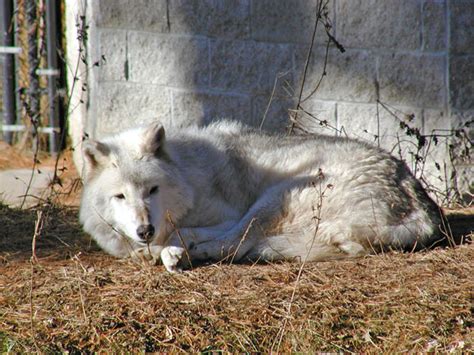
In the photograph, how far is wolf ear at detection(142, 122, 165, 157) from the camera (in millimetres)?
5371

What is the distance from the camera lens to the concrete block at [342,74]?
6996 mm

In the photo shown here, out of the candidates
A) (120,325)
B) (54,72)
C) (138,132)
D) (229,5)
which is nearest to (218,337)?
(120,325)

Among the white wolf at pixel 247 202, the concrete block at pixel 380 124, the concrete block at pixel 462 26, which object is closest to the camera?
the white wolf at pixel 247 202

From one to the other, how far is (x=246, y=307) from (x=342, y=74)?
3.19 metres

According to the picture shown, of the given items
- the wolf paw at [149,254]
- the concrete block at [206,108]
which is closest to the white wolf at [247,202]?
the wolf paw at [149,254]

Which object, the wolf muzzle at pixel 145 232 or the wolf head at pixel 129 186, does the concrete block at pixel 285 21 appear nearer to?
the wolf head at pixel 129 186

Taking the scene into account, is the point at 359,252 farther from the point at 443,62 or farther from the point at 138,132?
the point at 443,62

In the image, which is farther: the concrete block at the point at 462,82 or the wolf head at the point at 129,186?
the concrete block at the point at 462,82

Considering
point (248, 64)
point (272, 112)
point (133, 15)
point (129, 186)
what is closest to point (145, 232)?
point (129, 186)

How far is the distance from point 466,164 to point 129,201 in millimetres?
3110

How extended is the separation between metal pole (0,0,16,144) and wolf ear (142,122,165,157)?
4810 mm

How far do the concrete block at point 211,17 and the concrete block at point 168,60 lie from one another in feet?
0.36

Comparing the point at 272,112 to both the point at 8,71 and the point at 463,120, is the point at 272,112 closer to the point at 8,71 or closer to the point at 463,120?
the point at 463,120

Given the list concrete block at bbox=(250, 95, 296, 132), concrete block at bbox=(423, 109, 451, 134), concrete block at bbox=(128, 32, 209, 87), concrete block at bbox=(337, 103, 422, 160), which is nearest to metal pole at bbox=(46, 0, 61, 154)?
concrete block at bbox=(128, 32, 209, 87)
